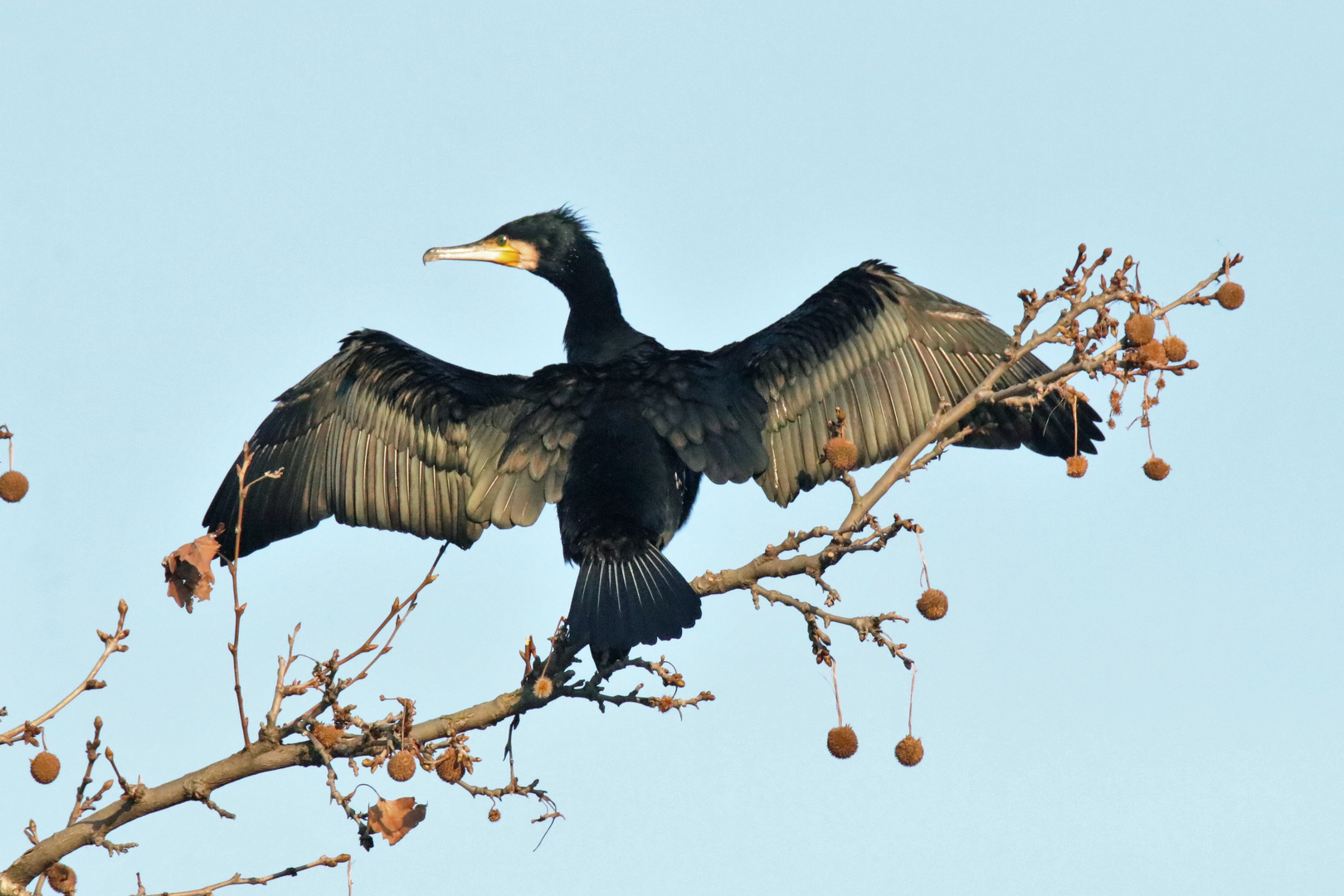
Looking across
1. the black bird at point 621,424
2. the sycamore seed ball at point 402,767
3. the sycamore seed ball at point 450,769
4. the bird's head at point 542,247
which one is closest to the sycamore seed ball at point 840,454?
the black bird at point 621,424

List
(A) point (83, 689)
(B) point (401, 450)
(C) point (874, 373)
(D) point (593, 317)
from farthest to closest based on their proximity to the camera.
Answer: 1. (D) point (593, 317)
2. (B) point (401, 450)
3. (C) point (874, 373)
4. (A) point (83, 689)

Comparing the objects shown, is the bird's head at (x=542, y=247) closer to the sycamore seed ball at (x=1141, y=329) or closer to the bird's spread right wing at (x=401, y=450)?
the bird's spread right wing at (x=401, y=450)

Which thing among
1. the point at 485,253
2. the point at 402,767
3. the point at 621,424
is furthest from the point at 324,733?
the point at 485,253

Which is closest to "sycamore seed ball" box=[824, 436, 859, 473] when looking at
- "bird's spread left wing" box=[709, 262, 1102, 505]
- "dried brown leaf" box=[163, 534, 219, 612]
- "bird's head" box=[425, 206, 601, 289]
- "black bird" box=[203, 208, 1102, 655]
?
"black bird" box=[203, 208, 1102, 655]

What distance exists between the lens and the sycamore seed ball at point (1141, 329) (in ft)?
14.5

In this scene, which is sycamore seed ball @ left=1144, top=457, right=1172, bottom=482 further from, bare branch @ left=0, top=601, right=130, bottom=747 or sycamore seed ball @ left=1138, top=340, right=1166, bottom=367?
bare branch @ left=0, top=601, right=130, bottom=747

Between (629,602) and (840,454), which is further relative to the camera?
(629,602)

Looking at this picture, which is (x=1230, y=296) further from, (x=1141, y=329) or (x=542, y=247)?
(x=542, y=247)

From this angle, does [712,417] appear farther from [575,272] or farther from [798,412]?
[575,272]

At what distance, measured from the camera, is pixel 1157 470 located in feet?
15.6

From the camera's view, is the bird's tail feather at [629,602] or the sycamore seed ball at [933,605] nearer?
the sycamore seed ball at [933,605]

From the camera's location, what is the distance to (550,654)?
15.7 feet

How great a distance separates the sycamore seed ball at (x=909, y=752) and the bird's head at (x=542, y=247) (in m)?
3.98

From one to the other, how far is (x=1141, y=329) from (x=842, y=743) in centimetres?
149
